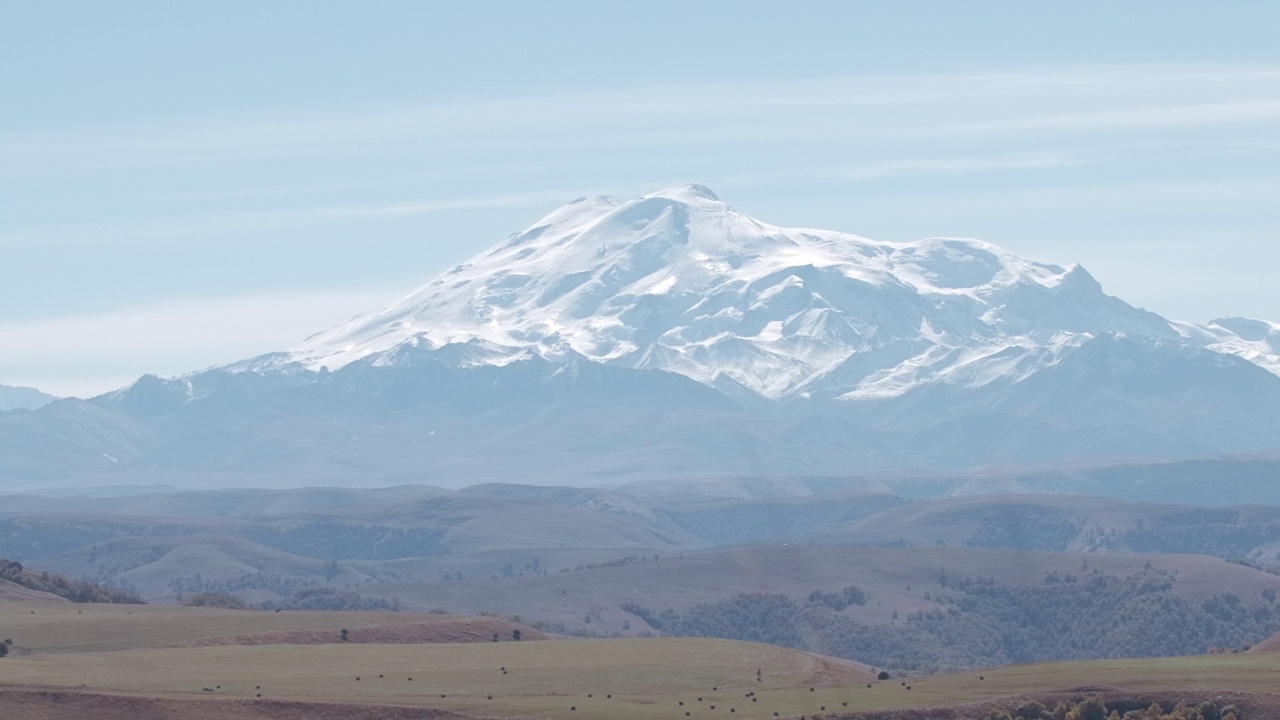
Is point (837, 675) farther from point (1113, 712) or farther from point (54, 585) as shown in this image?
point (54, 585)

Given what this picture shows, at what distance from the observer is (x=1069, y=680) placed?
101 meters

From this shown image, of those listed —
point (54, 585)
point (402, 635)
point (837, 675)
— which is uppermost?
point (54, 585)

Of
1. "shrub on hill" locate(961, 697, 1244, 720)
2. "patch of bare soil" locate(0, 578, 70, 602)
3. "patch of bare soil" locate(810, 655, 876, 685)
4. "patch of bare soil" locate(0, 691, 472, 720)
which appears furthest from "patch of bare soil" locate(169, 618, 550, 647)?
"shrub on hill" locate(961, 697, 1244, 720)

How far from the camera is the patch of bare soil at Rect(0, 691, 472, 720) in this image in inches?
3588

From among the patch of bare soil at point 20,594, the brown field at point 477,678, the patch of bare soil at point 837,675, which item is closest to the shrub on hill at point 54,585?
the patch of bare soil at point 20,594

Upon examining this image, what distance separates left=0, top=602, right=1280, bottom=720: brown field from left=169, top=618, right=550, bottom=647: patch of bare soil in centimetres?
40

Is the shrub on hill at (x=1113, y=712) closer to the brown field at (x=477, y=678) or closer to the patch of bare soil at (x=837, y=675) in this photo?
the brown field at (x=477, y=678)

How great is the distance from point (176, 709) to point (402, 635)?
45134 millimetres

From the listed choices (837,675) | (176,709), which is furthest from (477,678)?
(837,675)

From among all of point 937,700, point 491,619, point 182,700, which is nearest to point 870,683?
point 937,700

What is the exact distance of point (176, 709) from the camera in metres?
91.5

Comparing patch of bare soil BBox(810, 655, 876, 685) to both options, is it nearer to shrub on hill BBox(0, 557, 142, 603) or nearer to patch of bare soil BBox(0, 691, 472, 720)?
patch of bare soil BBox(0, 691, 472, 720)

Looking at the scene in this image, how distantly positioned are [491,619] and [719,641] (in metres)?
25.2

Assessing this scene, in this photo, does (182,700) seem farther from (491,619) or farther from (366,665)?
(491,619)
